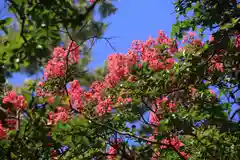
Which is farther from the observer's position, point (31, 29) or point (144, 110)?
point (144, 110)

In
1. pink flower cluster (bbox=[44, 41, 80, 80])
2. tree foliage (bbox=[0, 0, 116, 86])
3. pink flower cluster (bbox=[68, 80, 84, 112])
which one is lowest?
tree foliage (bbox=[0, 0, 116, 86])

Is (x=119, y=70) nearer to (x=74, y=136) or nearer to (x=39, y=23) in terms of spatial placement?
(x=74, y=136)

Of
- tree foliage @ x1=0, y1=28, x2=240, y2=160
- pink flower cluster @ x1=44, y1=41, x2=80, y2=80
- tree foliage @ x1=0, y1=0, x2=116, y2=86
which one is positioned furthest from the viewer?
pink flower cluster @ x1=44, y1=41, x2=80, y2=80

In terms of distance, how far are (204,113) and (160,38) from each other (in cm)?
496

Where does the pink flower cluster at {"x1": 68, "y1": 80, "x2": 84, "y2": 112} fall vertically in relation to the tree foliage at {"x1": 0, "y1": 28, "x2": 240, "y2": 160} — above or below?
above

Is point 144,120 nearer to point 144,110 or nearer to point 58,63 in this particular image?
point 144,110

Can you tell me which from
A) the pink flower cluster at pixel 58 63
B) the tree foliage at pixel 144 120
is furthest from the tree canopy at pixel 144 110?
the pink flower cluster at pixel 58 63

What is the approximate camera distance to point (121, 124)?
195 inches

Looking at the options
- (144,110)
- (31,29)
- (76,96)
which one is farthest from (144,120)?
(31,29)

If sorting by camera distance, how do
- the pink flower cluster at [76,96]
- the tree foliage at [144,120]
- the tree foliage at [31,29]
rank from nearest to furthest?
the tree foliage at [31,29] < the tree foliage at [144,120] < the pink flower cluster at [76,96]

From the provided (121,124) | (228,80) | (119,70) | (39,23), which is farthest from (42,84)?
(39,23)

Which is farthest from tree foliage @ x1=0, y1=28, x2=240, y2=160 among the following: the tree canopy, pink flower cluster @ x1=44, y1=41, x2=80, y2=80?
pink flower cluster @ x1=44, y1=41, x2=80, y2=80

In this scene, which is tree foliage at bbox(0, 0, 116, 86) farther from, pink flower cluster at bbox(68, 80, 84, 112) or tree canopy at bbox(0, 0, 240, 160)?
pink flower cluster at bbox(68, 80, 84, 112)

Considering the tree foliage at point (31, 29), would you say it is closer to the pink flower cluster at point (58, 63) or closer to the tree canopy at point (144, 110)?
the tree canopy at point (144, 110)
